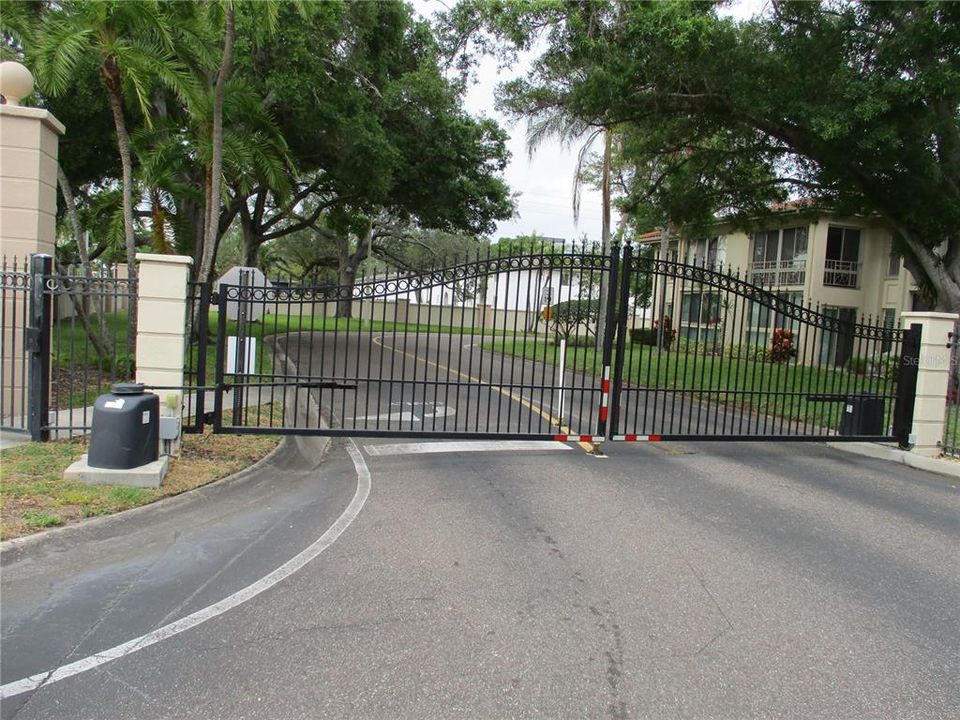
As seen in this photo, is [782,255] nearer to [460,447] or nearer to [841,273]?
[841,273]

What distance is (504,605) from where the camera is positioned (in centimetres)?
455

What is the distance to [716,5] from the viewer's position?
14.8m

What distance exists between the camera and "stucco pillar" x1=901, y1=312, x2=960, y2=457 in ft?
32.5

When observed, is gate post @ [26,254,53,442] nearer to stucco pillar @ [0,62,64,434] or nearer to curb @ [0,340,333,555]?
stucco pillar @ [0,62,64,434]

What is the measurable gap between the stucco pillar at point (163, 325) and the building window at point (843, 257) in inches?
1033

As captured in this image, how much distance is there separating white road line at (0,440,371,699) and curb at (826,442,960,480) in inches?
297

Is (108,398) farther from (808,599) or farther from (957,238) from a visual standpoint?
(957,238)

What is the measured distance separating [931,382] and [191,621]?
978cm

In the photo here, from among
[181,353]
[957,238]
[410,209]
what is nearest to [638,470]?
[181,353]

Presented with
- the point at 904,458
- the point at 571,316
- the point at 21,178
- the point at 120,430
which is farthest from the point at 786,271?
the point at 120,430

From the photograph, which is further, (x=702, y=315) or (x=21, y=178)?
(x=702, y=315)

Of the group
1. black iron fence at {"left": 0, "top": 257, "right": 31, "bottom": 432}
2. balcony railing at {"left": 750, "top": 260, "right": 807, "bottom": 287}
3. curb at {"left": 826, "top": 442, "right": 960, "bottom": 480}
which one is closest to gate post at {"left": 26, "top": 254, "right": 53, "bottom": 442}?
black iron fence at {"left": 0, "top": 257, "right": 31, "bottom": 432}

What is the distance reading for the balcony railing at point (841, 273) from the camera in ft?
91.9

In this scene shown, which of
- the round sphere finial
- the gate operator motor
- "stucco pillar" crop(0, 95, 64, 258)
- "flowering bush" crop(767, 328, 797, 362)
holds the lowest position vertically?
the gate operator motor
